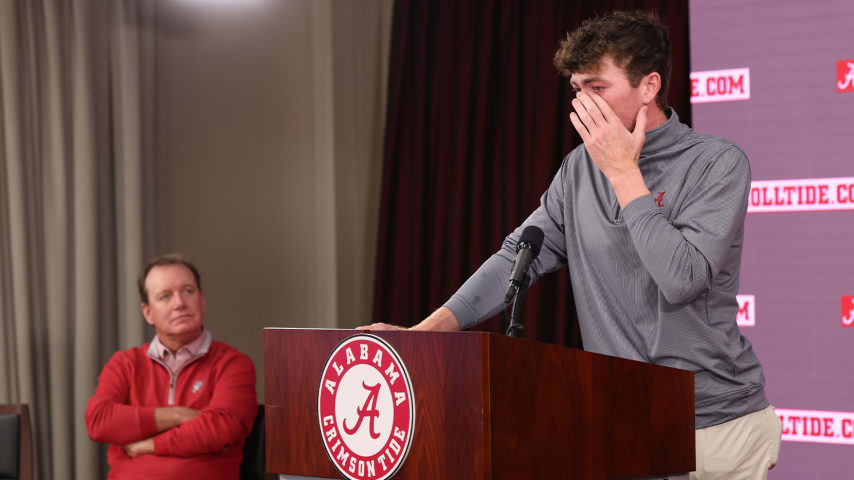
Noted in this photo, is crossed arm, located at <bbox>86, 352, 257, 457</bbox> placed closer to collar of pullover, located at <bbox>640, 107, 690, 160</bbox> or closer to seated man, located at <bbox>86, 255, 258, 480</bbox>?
seated man, located at <bbox>86, 255, 258, 480</bbox>

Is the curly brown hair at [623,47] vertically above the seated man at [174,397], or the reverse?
the curly brown hair at [623,47]

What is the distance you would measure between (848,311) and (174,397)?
95.1 inches

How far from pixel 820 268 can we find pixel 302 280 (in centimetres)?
240

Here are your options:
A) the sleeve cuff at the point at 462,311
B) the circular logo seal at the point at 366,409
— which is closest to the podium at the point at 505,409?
the circular logo seal at the point at 366,409

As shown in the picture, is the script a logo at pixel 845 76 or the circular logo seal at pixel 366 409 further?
the script a logo at pixel 845 76

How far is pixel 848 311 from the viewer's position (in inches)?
115

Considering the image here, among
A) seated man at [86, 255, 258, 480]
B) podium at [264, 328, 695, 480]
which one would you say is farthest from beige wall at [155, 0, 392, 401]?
podium at [264, 328, 695, 480]

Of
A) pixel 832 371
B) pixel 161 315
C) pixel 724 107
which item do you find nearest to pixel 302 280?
pixel 161 315

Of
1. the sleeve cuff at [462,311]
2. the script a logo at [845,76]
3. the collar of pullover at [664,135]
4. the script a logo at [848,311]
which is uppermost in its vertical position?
the script a logo at [845,76]

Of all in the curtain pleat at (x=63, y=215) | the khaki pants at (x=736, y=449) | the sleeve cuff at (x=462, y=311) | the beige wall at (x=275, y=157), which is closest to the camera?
the khaki pants at (x=736, y=449)

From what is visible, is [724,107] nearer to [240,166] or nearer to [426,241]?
[426,241]

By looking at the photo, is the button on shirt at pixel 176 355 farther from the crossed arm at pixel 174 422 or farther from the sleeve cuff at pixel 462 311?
the sleeve cuff at pixel 462 311

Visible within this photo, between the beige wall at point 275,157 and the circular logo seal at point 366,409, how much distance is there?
114 inches

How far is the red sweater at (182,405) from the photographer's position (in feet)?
10.1
